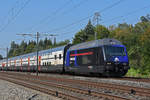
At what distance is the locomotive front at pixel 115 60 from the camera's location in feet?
60.1

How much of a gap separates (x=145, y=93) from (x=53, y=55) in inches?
777

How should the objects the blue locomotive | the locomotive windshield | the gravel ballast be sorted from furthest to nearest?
the locomotive windshield < the blue locomotive < the gravel ballast

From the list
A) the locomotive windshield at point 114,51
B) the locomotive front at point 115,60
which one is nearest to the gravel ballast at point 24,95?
the locomotive front at point 115,60

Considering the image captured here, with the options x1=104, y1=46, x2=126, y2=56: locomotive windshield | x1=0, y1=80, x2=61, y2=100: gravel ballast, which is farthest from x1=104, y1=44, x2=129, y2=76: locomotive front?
x1=0, y1=80, x2=61, y2=100: gravel ballast

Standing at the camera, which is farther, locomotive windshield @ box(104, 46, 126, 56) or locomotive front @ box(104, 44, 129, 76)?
locomotive windshield @ box(104, 46, 126, 56)

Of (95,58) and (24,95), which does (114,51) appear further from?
(24,95)

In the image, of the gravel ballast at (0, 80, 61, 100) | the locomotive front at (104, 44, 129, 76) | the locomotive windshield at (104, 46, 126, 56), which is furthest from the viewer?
the locomotive windshield at (104, 46, 126, 56)

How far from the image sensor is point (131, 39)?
203ft

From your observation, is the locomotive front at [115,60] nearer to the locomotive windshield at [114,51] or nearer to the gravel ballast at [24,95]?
the locomotive windshield at [114,51]

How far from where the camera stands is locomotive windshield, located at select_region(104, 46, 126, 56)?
61.9 ft

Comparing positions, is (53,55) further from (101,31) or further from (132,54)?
(101,31)

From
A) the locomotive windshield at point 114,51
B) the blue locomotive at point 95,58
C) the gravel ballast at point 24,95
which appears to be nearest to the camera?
the gravel ballast at point 24,95

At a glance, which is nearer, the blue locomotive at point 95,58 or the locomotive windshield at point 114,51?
the blue locomotive at point 95,58

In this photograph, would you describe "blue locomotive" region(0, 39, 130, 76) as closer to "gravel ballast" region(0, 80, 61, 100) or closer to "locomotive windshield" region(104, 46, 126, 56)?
"locomotive windshield" region(104, 46, 126, 56)
